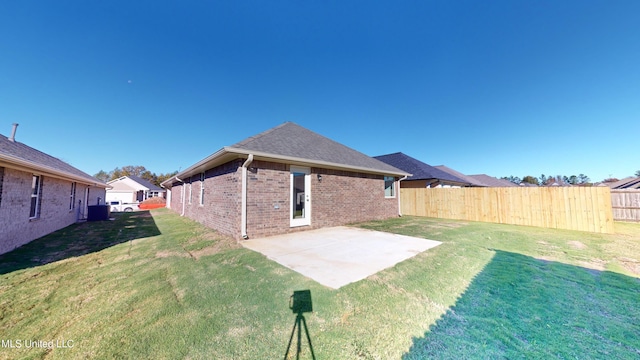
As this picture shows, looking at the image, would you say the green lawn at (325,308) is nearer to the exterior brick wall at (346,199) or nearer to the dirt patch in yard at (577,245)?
the dirt patch in yard at (577,245)

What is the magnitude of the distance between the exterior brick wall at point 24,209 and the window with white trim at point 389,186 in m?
13.6

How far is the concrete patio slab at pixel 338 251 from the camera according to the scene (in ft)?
12.7

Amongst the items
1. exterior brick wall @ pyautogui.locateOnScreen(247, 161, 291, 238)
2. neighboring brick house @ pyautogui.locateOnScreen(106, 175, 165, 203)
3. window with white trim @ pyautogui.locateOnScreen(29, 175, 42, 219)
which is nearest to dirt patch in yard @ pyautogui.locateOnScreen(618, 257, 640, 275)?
exterior brick wall @ pyautogui.locateOnScreen(247, 161, 291, 238)

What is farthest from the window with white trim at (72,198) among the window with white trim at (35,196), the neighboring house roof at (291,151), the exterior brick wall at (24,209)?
the neighboring house roof at (291,151)

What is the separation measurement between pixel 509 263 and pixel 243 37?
13.2 m

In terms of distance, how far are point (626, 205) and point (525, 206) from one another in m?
6.32

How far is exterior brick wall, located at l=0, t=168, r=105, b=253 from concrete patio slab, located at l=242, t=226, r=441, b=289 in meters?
6.04

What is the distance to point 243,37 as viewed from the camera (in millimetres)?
10406

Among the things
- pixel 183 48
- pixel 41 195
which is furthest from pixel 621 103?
pixel 41 195

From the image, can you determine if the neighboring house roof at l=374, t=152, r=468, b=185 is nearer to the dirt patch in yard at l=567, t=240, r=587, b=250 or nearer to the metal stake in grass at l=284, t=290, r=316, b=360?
the dirt patch in yard at l=567, t=240, r=587, b=250

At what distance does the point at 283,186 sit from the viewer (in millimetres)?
7406

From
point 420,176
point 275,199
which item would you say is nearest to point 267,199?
point 275,199

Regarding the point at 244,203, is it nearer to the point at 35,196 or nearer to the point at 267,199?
the point at 267,199

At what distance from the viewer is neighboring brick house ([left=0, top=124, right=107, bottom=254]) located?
540 centimetres
